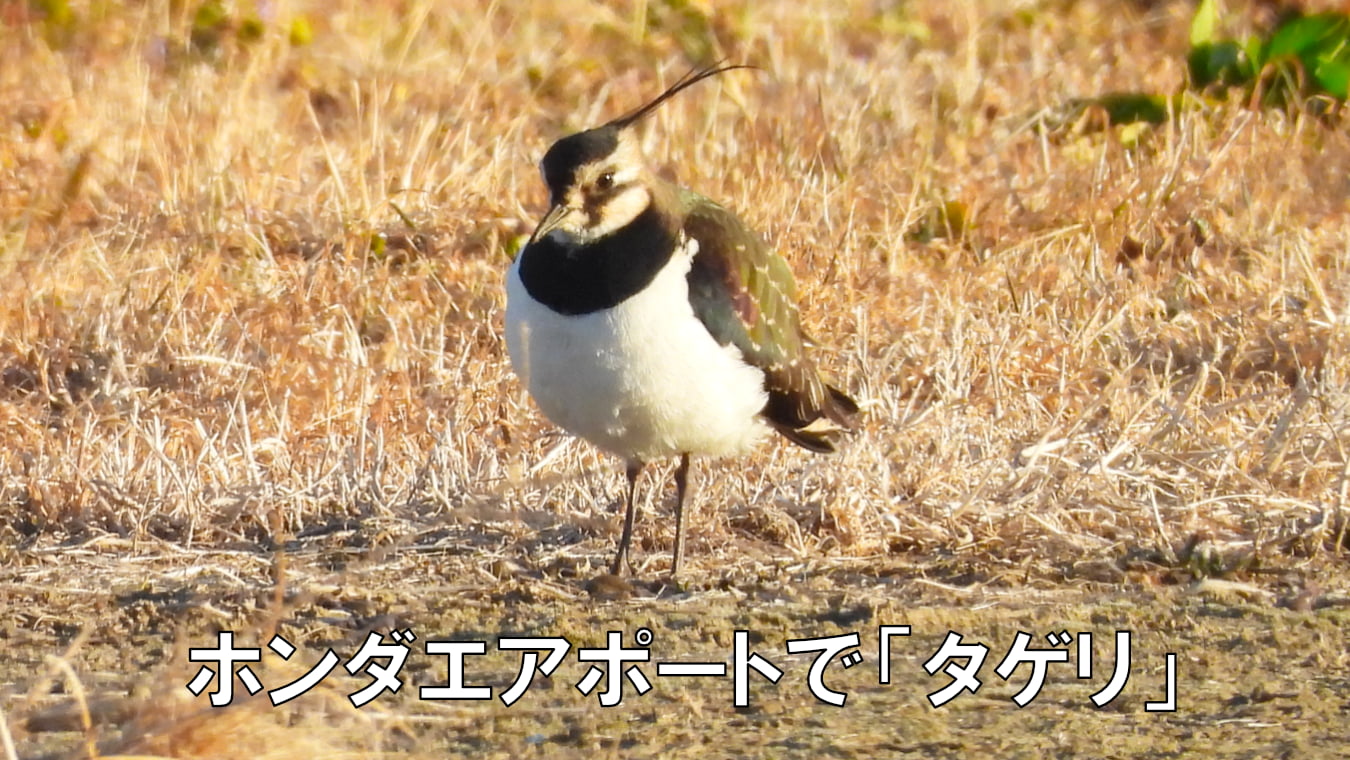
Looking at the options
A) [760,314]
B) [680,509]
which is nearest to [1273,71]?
[760,314]

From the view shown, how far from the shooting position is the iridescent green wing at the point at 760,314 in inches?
175

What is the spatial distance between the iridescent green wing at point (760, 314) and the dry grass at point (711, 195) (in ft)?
0.59

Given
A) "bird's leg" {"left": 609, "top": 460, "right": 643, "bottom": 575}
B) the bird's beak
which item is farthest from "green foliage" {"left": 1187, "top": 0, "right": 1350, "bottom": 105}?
the bird's beak

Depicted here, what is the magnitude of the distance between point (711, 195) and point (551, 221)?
2.63m

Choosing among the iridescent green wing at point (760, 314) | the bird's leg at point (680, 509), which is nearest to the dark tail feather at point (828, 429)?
the iridescent green wing at point (760, 314)

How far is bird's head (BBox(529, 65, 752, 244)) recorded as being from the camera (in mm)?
4312

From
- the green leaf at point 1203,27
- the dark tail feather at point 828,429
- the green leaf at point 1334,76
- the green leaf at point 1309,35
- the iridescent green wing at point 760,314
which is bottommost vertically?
the dark tail feather at point 828,429

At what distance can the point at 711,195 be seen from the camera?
6840mm

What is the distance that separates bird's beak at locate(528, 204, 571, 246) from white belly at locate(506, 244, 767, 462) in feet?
0.40

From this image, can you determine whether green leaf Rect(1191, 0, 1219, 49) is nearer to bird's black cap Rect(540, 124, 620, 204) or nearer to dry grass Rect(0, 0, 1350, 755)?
dry grass Rect(0, 0, 1350, 755)

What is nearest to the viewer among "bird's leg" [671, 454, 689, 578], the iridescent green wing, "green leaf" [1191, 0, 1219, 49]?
the iridescent green wing

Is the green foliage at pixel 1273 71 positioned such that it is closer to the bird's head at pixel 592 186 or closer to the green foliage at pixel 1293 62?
the green foliage at pixel 1293 62

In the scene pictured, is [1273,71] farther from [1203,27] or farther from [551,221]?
[551,221]

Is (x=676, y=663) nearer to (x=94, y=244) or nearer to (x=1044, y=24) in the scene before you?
(x=94, y=244)
